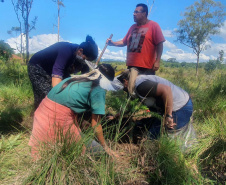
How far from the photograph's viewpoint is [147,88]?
1900 millimetres

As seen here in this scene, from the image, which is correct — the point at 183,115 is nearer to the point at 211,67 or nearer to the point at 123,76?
the point at 123,76

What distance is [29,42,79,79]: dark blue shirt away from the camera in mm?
2216

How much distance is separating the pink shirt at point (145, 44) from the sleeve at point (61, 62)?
1.01 meters

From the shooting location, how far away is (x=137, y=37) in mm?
2729

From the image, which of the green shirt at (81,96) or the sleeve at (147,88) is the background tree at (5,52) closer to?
the green shirt at (81,96)

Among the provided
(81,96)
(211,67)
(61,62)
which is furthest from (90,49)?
(211,67)

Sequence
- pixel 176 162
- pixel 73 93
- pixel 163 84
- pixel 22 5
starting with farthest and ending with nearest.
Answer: pixel 22 5 → pixel 163 84 → pixel 176 162 → pixel 73 93

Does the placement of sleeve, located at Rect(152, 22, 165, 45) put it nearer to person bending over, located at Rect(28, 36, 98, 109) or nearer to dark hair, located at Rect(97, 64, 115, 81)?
person bending over, located at Rect(28, 36, 98, 109)

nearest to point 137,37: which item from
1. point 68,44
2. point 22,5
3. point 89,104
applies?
point 68,44

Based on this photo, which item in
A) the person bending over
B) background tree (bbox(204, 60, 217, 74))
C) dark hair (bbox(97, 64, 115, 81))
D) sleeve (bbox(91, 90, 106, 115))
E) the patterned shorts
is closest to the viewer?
sleeve (bbox(91, 90, 106, 115))

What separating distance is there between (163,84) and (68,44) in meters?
1.33

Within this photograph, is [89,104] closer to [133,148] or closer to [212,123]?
[133,148]

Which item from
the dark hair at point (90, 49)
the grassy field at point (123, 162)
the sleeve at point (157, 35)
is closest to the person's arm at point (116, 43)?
the sleeve at point (157, 35)

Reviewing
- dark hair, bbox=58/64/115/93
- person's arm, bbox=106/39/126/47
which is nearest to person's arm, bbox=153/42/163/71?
person's arm, bbox=106/39/126/47
